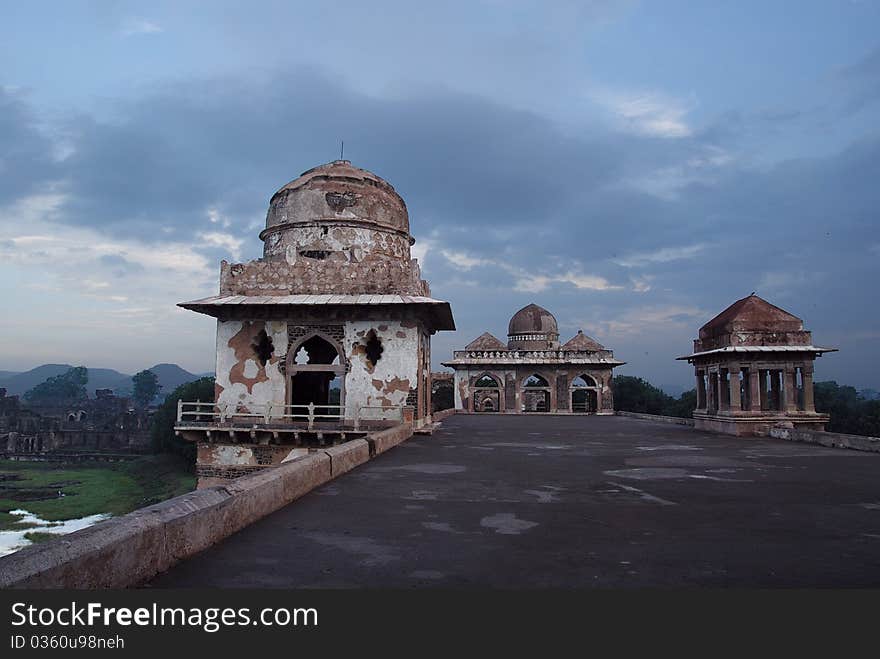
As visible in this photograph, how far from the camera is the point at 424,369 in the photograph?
18.4 meters

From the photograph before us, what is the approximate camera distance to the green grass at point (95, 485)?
40.4 metres

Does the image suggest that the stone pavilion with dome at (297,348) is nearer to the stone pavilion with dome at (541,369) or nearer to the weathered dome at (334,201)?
the weathered dome at (334,201)

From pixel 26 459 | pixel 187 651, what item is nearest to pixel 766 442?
pixel 187 651

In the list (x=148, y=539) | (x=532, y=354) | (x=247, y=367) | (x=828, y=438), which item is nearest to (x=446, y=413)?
(x=532, y=354)

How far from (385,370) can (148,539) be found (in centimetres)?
1248

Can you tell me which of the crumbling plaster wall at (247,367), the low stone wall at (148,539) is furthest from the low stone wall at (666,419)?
the low stone wall at (148,539)

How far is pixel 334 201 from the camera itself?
18547mm

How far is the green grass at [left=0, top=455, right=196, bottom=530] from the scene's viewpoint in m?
40.4

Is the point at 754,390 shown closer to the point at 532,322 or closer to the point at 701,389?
the point at 701,389

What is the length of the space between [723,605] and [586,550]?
1.32 meters

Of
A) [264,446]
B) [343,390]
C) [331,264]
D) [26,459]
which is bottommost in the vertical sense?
[26,459]

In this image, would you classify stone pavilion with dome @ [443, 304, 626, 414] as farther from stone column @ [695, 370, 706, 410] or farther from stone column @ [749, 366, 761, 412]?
stone column @ [749, 366, 761, 412]

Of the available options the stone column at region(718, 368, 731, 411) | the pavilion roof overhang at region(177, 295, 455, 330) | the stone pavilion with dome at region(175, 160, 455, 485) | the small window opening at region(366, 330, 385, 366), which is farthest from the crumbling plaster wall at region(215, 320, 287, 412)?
→ the stone column at region(718, 368, 731, 411)

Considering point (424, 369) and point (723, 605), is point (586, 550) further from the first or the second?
point (424, 369)
